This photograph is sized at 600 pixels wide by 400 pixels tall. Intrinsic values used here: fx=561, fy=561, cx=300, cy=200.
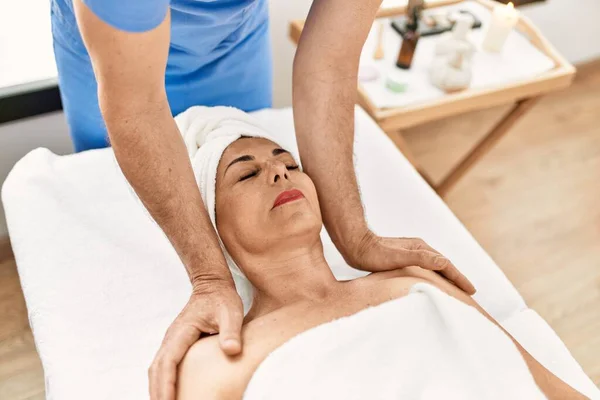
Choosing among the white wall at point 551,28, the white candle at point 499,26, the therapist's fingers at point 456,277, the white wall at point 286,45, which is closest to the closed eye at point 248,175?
the therapist's fingers at point 456,277

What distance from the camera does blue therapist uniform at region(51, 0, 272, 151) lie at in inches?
53.5

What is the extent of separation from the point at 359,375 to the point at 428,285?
0.24 meters

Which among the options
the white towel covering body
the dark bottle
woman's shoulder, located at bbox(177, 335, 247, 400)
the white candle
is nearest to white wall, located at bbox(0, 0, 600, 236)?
the dark bottle

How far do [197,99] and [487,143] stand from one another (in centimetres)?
122

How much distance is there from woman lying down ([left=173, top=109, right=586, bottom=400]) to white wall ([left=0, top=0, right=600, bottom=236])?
827 mm

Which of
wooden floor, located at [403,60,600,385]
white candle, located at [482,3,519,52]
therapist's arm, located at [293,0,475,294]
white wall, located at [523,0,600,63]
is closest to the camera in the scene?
therapist's arm, located at [293,0,475,294]

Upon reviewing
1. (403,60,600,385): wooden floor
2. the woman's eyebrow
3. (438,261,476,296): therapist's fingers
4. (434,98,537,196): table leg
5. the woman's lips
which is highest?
the woman's eyebrow

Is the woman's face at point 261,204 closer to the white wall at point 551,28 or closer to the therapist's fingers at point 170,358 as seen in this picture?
the therapist's fingers at point 170,358

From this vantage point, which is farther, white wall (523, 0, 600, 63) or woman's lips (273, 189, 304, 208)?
white wall (523, 0, 600, 63)

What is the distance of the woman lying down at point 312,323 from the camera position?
103cm

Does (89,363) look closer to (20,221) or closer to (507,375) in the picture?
(20,221)

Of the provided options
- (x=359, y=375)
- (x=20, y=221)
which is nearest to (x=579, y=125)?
(x=359, y=375)

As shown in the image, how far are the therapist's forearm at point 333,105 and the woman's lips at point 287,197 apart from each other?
0.15 meters

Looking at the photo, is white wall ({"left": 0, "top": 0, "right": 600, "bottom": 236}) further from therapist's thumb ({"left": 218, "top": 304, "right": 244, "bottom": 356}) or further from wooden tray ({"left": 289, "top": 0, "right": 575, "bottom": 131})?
therapist's thumb ({"left": 218, "top": 304, "right": 244, "bottom": 356})
